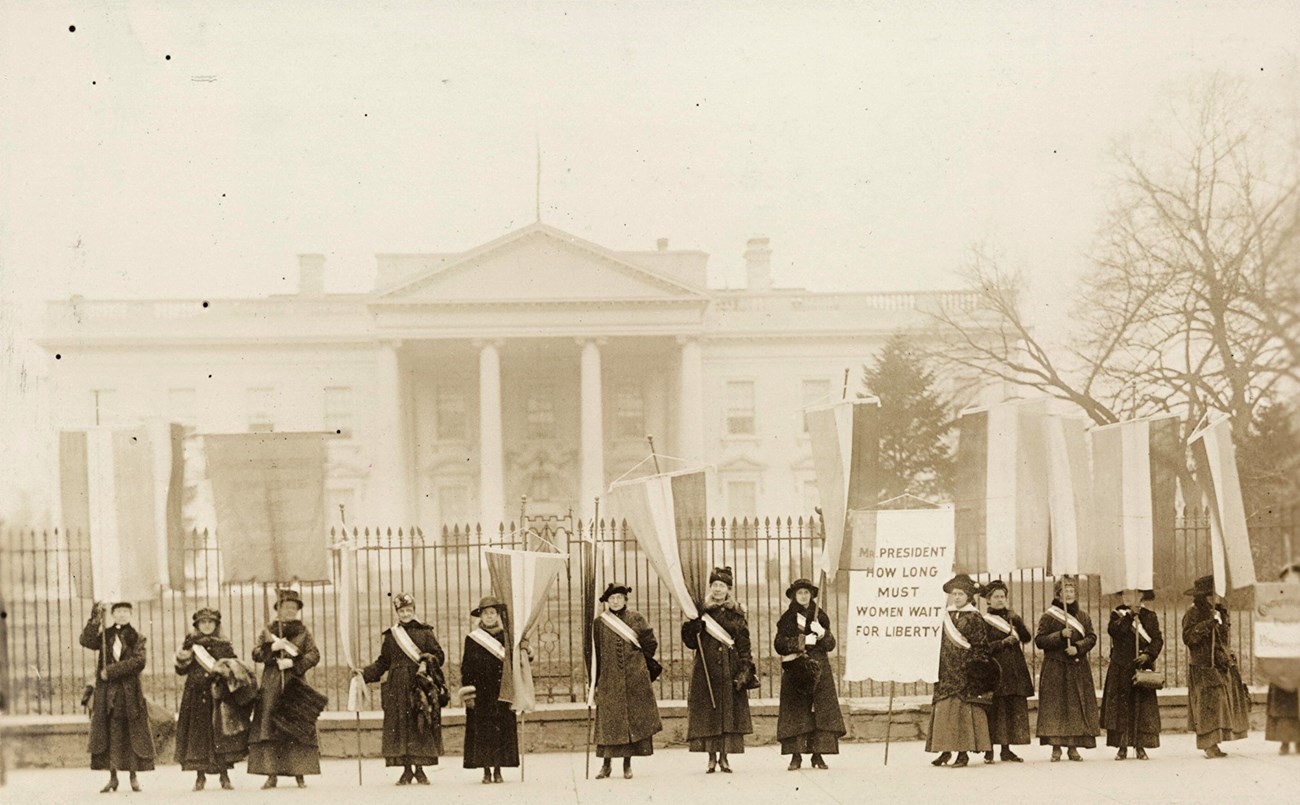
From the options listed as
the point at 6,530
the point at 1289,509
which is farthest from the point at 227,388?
the point at 1289,509

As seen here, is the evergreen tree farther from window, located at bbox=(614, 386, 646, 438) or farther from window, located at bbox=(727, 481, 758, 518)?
window, located at bbox=(614, 386, 646, 438)

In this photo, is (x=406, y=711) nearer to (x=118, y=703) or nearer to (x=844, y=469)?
(x=118, y=703)

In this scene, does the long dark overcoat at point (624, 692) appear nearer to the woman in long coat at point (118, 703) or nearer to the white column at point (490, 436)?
the woman in long coat at point (118, 703)

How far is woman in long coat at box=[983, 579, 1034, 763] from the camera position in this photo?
12211 millimetres

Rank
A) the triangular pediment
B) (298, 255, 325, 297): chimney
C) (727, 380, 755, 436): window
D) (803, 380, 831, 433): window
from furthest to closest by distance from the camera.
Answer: (298, 255, 325, 297): chimney, (727, 380, 755, 436): window, (803, 380, 831, 433): window, the triangular pediment

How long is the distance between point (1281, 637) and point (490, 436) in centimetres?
4260

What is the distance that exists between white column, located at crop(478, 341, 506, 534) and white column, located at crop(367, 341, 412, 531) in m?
2.84

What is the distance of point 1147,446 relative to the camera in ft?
41.3

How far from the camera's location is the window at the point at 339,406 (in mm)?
51594

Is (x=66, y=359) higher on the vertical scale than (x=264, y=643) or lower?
higher

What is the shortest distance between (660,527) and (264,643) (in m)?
3.43

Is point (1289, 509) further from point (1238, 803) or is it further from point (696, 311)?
point (696, 311)

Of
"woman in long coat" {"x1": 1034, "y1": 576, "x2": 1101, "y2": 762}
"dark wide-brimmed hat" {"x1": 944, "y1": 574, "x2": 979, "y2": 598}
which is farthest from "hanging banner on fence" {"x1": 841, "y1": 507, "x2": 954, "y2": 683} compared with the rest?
"woman in long coat" {"x1": 1034, "y1": 576, "x2": 1101, "y2": 762}

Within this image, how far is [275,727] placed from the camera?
1158cm
